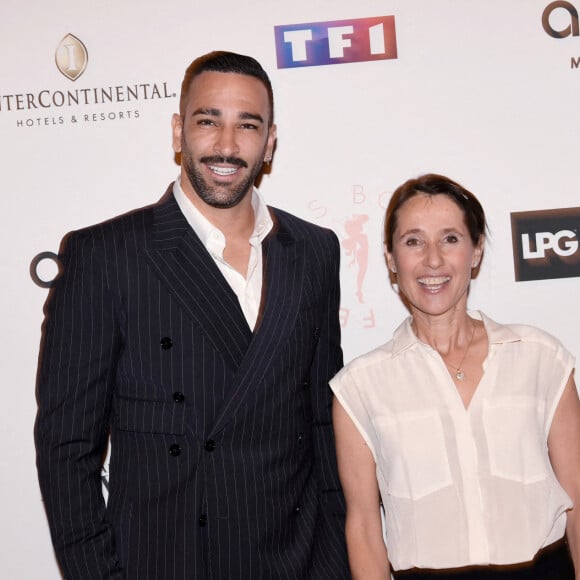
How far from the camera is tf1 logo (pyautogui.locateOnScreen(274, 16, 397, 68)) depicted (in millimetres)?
2545

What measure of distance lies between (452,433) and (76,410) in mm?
908

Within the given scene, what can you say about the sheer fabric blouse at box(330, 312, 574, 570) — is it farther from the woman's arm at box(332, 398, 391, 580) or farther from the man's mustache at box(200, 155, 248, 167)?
the man's mustache at box(200, 155, 248, 167)

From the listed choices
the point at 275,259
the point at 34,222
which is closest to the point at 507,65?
the point at 275,259

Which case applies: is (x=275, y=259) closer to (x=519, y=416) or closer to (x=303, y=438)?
(x=303, y=438)

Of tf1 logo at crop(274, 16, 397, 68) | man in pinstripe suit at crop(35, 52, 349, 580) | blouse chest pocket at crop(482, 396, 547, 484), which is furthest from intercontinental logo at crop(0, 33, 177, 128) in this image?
blouse chest pocket at crop(482, 396, 547, 484)

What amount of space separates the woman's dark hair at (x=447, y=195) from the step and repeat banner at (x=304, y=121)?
39 centimetres

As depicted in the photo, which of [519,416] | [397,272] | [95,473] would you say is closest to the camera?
[95,473]

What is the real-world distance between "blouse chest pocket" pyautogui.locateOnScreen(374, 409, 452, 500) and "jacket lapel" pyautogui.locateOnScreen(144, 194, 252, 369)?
17.5 inches

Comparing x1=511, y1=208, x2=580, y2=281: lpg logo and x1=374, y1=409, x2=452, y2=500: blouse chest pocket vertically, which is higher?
x1=511, y1=208, x2=580, y2=281: lpg logo

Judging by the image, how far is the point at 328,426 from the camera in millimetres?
2219

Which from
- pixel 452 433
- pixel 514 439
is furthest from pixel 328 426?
pixel 514 439

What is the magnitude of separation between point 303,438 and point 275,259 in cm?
46

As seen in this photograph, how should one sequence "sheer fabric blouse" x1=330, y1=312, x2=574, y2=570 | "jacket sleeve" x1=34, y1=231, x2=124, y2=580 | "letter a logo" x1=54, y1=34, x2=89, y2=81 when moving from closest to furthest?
"jacket sleeve" x1=34, y1=231, x2=124, y2=580
"sheer fabric blouse" x1=330, y1=312, x2=574, y2=570
"letter a logo" x1=54, y1=34, x2=89, y2=81

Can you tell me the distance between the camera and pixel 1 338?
2.56 m
